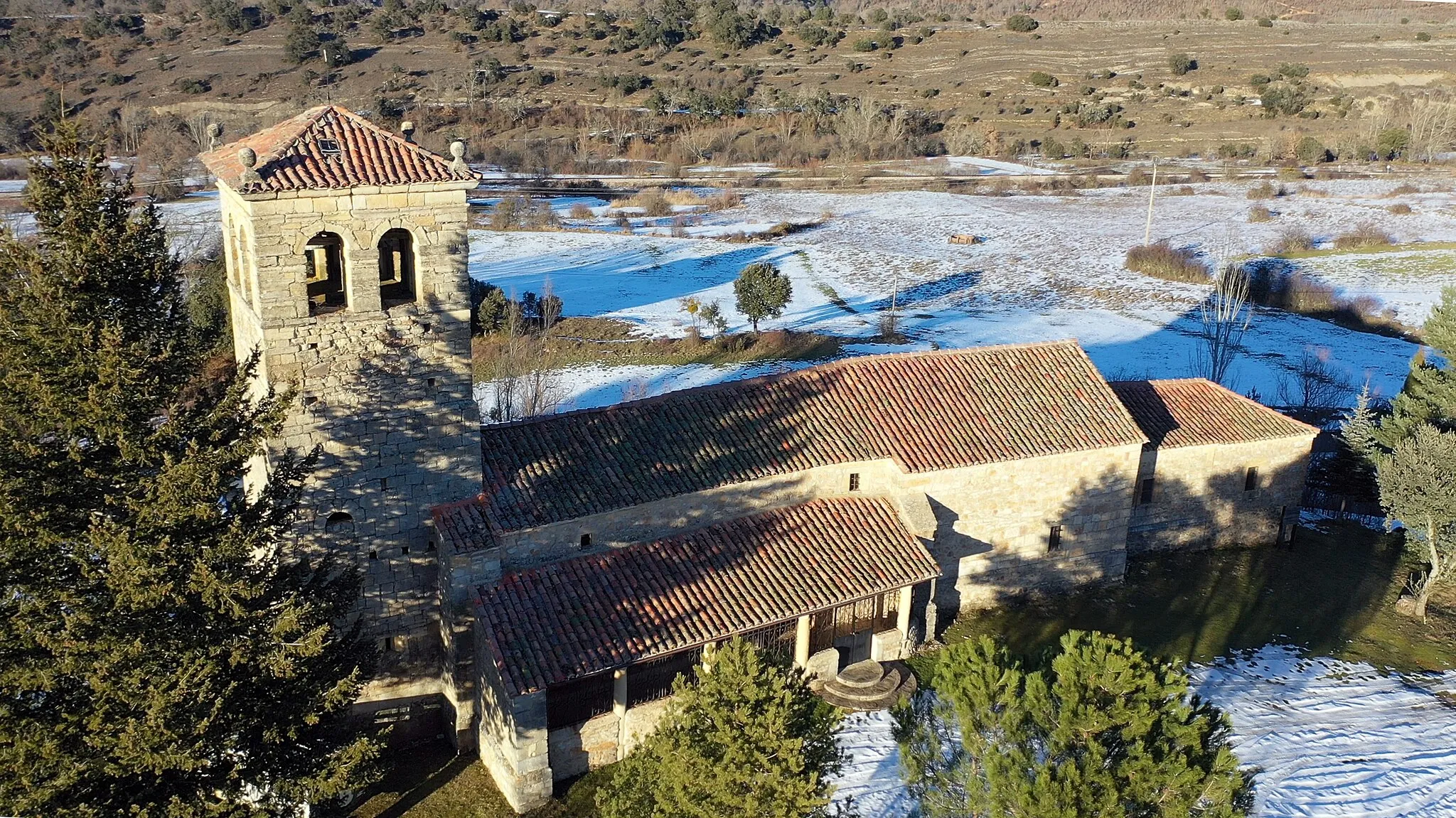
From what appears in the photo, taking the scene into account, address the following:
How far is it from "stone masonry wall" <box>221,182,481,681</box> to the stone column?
5.89 m

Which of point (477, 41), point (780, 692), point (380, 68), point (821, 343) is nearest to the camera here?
point (780, 692)

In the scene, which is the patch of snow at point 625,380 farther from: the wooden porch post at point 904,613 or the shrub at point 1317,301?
the shrub at point 1317,301

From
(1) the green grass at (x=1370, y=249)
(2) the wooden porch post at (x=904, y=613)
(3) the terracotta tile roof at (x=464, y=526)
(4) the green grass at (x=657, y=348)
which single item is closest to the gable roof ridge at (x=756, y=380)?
(3) the terracotta tile roof at (x=464, y=526)

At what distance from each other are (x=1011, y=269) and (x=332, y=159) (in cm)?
4131

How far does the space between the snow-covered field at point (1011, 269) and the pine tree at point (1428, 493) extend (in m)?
12.7

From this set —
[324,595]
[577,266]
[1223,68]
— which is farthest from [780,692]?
[1223,68]

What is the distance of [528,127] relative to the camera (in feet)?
254

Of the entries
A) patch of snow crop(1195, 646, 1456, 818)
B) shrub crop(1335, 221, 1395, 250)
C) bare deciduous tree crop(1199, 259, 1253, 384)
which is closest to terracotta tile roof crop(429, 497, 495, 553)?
patch of snow crop(1195, 646, 1456, 818)

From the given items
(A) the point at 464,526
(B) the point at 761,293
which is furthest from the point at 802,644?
(B) the point at 761,293

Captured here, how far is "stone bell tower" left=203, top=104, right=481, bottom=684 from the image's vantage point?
15.3 meters

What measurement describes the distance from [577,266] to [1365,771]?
38.5 metres

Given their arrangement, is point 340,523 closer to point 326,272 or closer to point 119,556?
point 326,272

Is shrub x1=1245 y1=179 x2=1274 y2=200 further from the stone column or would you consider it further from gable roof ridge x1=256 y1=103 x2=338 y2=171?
gable roof ridge x1=256 y1=103 x2=338 y2=171

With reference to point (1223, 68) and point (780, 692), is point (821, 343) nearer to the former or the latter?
point (780, 692)
